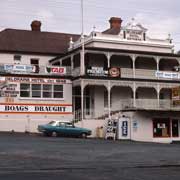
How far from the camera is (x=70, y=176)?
51.4 ft

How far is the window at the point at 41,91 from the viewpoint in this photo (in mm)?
45969

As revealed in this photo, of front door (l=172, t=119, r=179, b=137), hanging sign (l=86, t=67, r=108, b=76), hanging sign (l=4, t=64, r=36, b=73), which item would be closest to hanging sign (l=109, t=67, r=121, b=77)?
hanging sign (l=86, t=67, r=108, b=76)

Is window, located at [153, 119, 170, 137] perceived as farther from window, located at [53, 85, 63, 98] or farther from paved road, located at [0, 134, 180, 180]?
paved road, located at [0, 134, 180, 180]

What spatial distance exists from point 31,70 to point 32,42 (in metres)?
9.99

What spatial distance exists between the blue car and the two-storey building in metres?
2.65

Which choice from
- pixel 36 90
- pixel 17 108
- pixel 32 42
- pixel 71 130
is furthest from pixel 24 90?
pixel 32 42

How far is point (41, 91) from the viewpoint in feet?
152

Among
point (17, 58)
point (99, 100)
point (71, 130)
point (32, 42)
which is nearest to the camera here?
point (71, 130)

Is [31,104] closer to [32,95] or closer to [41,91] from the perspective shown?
[32,95]

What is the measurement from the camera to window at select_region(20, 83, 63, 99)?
151 feet

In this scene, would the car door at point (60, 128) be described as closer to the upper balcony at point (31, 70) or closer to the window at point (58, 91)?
the window at point (58, 91)

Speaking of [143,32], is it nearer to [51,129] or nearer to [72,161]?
[51,129]

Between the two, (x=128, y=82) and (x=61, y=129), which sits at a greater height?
(x=128, y=82)

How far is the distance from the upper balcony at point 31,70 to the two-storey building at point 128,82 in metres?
1.52
